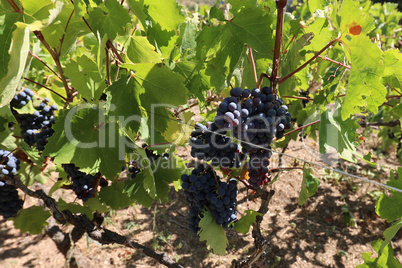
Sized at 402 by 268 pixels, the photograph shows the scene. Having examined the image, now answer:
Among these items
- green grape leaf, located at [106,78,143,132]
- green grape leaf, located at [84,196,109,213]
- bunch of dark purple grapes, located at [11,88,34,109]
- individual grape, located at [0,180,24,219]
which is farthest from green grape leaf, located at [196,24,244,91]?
individual grape, located at [0,180,24,219]

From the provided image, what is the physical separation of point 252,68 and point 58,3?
0.93 m

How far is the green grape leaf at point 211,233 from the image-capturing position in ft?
5.06

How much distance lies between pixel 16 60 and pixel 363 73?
1.21m

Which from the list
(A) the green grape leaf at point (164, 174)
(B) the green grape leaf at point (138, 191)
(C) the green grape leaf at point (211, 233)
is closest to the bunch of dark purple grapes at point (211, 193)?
(C) the green grape leaf at point (211, 233)

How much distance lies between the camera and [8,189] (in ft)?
6.99

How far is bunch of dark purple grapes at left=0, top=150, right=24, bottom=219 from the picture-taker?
72.6 inches

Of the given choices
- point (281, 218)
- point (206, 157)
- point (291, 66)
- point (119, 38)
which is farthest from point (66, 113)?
point (281, 218)

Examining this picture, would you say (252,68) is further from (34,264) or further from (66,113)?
(34,264)

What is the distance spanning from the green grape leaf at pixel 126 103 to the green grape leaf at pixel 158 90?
31 millimetres

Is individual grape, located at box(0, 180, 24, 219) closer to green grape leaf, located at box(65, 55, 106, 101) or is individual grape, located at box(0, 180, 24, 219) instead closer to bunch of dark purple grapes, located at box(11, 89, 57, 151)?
bunch of dark purple grapes, located at box(11, 89, 57, 151)

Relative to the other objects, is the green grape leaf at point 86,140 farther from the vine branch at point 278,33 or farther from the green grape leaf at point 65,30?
the vine branch at point 278,33

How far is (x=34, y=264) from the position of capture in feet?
9.64

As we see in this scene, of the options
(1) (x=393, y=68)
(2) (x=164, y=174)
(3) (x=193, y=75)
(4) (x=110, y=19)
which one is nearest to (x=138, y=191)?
(2) (x=164, y=174)

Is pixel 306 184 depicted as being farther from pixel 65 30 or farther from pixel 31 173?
pixel 31 173
